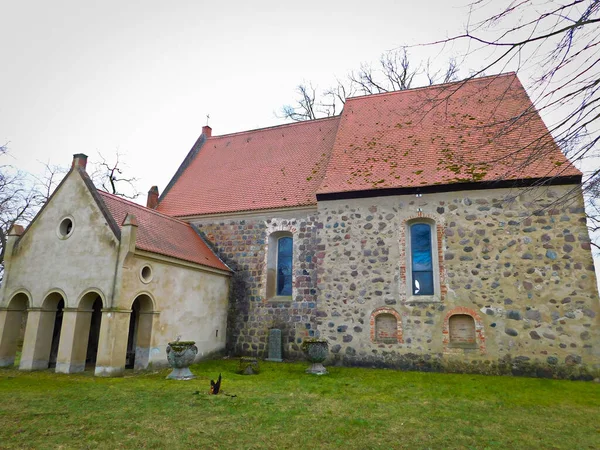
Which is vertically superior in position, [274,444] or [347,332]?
[347,332]

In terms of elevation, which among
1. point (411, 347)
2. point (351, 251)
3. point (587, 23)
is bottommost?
point (411, 347)

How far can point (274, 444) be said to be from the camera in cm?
484

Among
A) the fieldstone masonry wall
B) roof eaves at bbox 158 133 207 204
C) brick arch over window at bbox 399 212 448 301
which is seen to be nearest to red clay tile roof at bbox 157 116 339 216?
roof eaves at bbox 158 133 207 204

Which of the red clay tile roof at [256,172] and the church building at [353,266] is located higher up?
the red clay tile roof at [256,172]

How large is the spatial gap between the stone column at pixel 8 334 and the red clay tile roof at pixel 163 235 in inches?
168

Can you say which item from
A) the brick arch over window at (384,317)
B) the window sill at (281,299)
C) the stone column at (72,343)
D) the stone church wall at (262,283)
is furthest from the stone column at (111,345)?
the brick arch over window at (384,317)

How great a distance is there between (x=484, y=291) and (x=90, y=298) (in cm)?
1038

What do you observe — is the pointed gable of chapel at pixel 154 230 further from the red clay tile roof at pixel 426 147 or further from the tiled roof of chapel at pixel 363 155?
the red clay tile roof at pixel 426 147

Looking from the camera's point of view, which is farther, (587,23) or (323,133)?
(323,133)

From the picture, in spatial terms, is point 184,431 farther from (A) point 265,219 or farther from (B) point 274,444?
(A) point 265,219

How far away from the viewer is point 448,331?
399 inches

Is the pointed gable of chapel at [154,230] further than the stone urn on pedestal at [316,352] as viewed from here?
Yes

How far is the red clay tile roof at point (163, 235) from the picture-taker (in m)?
10.6

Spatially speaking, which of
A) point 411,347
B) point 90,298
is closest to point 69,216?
point 90,298
